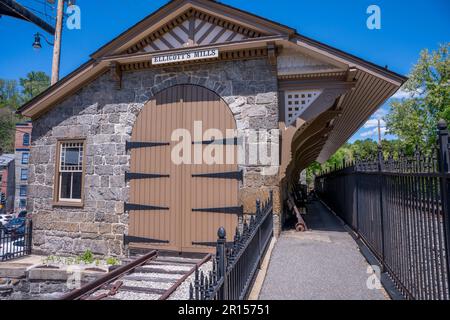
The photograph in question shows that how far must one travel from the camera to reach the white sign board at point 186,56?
7433 mm

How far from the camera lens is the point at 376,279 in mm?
4633

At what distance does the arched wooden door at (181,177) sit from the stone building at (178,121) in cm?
3

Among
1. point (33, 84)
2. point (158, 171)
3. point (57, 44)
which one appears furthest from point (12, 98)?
point (158, 171)

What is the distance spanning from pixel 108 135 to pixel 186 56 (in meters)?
3.37

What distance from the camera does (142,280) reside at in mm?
6344

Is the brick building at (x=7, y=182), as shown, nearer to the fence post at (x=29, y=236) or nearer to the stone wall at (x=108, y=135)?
the fence post at (x=29, y=236)

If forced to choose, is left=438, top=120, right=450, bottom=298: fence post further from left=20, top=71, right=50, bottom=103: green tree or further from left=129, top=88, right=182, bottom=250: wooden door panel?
left=20, top=71, right=50, bottom=103: green tree

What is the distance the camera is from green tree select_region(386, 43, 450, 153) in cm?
2594

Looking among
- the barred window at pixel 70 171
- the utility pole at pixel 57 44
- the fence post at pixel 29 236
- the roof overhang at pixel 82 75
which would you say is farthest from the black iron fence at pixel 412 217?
the utility pole at pixel 57 44

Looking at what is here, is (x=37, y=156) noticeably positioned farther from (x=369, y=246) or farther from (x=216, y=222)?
(x=369, y=246)

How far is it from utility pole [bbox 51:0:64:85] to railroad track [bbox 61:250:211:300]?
9562 mm

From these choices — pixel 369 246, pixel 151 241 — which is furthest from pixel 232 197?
pixel 369 246

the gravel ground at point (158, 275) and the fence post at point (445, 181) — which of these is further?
the gravel ground at point (158, 275)
